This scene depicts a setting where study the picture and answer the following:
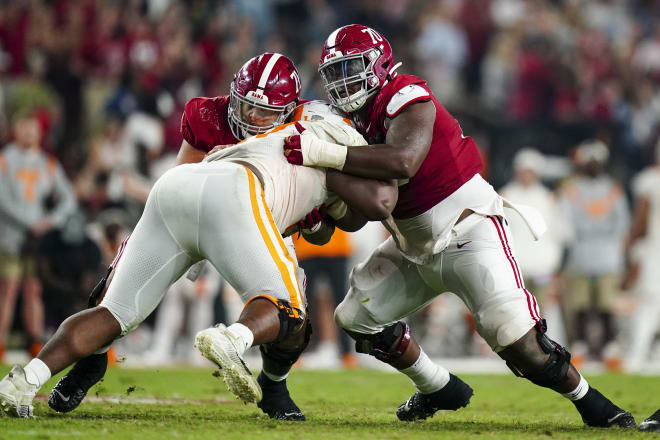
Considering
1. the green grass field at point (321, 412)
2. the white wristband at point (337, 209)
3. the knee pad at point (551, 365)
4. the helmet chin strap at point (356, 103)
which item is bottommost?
the green grass field at point (321, 412)

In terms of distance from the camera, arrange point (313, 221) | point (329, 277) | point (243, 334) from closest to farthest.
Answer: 1. point (243, 334)
2. point (313, 221)
3. point (329, 277)

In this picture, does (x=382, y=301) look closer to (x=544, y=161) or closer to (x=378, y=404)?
(x=378, y=404)

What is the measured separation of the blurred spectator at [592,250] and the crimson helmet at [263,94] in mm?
6102

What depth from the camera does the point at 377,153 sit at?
4059mm

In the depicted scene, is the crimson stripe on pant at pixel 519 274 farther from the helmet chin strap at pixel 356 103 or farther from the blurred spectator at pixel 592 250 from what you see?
the blurred spectator at pixel 592 250

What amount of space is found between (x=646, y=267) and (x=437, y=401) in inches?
200

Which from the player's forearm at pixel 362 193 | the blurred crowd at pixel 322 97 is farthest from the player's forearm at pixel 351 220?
the blurred crowd at pixel 322 97

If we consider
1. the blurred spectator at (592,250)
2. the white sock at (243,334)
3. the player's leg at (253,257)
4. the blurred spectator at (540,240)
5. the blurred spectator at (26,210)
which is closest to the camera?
the white sock at (243,334)

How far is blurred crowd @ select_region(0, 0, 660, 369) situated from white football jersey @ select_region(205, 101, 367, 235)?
5094 millimetres

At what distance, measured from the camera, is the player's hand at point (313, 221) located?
426 centimetres

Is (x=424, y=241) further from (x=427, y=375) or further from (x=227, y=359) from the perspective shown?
(x=227, y=359)

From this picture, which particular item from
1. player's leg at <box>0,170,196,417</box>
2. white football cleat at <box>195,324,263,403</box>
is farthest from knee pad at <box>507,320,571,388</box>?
player's leg at <box>0,170,196,417</box>

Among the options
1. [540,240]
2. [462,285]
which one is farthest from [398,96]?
[540,240]

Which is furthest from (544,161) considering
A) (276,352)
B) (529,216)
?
(276,352)
